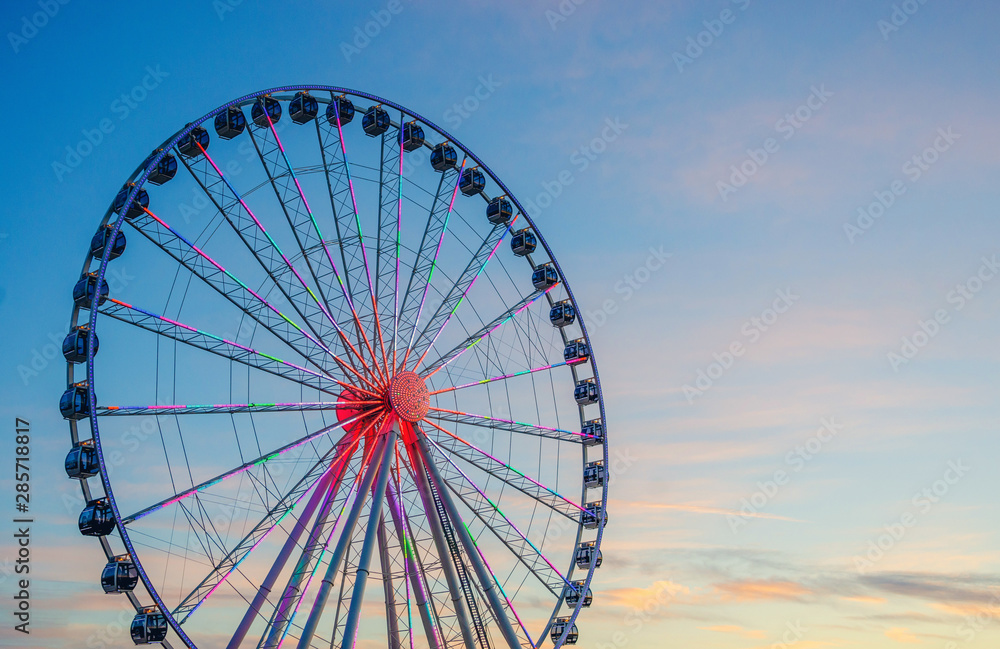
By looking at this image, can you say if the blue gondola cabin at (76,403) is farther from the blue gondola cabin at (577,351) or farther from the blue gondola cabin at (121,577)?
the blue gondola cabin at (577,351)

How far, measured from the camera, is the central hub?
125ft

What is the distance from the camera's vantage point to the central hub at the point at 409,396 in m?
38.2

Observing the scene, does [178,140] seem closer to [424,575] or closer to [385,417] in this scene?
[385,417]

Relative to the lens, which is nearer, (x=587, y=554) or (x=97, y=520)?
(x=97, y=520)

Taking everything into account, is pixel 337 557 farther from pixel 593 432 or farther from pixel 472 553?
pixel 593 432

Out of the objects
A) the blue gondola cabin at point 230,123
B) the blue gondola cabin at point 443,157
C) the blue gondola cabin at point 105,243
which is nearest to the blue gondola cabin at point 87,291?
the blue gondola cabin at point 105,243

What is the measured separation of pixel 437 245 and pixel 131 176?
11316mm

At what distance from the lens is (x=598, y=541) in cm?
4412

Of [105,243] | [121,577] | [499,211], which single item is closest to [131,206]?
[105,243]

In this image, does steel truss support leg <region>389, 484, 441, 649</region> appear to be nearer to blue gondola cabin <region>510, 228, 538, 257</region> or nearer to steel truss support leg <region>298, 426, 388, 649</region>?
steel truss support leg <region>298, 426, 388, 649</region>

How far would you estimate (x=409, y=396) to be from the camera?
3866cm

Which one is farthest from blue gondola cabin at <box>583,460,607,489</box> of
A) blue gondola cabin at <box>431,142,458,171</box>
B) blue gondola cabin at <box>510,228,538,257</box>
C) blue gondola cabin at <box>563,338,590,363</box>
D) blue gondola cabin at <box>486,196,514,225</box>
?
blue gondola cabin at <box>431,142,458,171</box>

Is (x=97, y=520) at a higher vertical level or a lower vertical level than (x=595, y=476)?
lower

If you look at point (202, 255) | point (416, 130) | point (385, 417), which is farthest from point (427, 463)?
point (416, 130)
